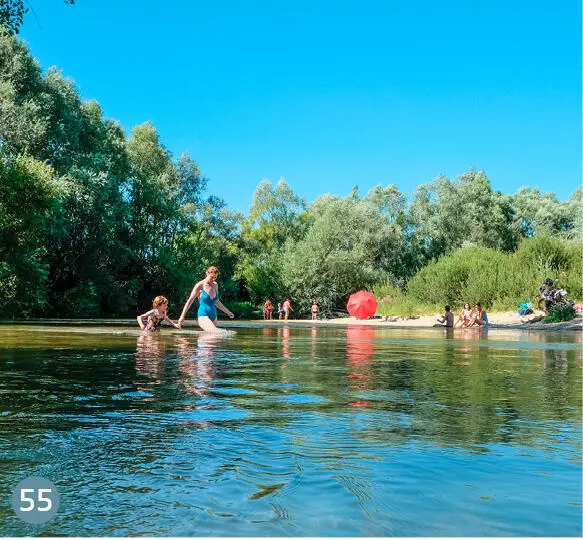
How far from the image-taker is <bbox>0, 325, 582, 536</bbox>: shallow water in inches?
116

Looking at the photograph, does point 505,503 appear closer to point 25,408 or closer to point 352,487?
point 352,487

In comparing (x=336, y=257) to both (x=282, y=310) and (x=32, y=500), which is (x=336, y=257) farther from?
(x=32, y=500)

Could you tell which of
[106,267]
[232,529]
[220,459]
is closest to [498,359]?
[220,459]

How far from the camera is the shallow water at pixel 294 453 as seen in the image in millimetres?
2936

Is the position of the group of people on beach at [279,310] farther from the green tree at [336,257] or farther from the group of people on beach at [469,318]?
the group of people on beach at [469,318]

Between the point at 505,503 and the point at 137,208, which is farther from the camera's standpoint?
the point at 137,208

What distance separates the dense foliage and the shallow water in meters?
29.4

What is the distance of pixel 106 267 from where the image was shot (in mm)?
49719

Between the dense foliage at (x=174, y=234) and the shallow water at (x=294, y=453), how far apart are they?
29.4 metres

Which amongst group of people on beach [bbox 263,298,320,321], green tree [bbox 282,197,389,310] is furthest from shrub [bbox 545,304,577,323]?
green tree [bbox 282,197,389,310]

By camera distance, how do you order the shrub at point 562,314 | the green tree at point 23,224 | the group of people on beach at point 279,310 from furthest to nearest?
the group of people on beach at point 279,310 → the green tree at point 23,224 → the shrub at point 562,314

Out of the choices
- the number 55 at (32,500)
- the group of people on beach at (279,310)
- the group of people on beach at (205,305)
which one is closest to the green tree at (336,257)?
the group of people on beach at (279,310)

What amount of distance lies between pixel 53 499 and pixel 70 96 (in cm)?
4754

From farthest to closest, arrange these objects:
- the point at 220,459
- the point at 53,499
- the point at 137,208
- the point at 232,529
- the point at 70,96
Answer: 1. the point at 137,208
2. the point at 70,96
3. the point at 220,459
4. the point at 53,499
5. the point at 232,529
